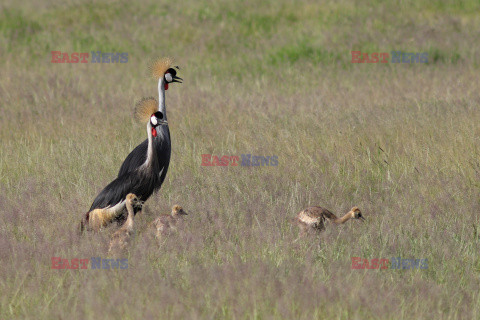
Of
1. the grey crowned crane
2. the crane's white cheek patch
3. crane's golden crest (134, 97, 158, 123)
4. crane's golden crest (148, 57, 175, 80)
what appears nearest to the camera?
the grey crowned crane

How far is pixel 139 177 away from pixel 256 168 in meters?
1.81

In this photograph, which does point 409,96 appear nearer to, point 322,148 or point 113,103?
Answer: point 322,148

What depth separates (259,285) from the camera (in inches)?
171

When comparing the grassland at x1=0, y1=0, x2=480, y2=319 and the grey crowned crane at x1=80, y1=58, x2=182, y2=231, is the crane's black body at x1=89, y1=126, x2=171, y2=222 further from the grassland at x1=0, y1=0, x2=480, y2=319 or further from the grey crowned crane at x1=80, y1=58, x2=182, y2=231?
the grassland at x1=0, y1=0, x2=480, y2=319

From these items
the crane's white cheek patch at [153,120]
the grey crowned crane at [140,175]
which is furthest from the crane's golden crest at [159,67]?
the crane's white cheek patch at [153,120]

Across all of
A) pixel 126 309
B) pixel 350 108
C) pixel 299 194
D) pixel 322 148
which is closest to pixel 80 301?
pixel 126 309

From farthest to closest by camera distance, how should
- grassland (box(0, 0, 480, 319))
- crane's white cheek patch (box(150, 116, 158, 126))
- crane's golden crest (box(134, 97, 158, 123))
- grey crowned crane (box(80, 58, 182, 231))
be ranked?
crane's golden crest (box(134, 97, 158, 123)) → crane's white cheek patch (box(150, 116, 158, 126)) → grey crowned crane (box(80, 58, 182, 231)) → grassland (box(0, 0, 480, 319))

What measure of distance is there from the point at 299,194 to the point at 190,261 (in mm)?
1930

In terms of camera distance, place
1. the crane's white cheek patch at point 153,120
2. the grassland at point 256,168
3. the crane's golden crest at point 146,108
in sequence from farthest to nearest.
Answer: the crane's golden crest at point 146,108 → the crane's white cheek patch at point 153,120 → the grassland at point 256,168

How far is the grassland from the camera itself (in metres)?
4.34

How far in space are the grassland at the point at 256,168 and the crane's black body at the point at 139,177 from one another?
251 mm

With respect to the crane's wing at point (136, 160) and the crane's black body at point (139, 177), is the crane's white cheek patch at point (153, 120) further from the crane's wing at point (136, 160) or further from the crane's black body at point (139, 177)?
the crane's wing at point (136, 160)

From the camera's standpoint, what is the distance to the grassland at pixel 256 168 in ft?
14.2

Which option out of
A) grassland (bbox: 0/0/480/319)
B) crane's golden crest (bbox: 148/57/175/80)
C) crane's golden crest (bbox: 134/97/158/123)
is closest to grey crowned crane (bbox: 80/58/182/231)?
crane's golden crest (bbox: 134/97/158/123)
